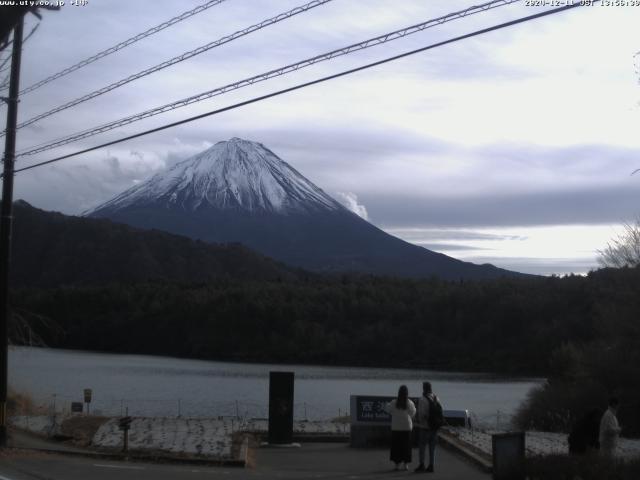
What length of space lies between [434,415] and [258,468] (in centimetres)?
308

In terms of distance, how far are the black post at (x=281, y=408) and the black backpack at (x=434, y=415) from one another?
3888 millimetres

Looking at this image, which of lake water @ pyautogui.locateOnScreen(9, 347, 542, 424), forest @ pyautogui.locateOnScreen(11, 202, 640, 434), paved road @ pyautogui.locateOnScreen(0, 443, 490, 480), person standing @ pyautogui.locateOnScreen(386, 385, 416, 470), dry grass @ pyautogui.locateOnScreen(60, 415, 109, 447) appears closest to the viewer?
paved road @ pyautogui.locateOnScreen(0, 443, 490, 480)

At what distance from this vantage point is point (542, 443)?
18.8m

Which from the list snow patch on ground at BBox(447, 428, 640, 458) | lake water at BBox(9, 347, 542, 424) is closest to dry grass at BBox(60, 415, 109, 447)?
lake water at BBox(9, 347, 542, 424)

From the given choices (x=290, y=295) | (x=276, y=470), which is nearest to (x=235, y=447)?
(x=276, y=470)

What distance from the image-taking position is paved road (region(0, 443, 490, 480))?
1459 cm

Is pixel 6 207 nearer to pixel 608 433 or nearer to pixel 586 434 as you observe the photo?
pixel 586 434

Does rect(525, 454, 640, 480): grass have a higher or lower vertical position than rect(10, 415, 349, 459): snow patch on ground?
higher

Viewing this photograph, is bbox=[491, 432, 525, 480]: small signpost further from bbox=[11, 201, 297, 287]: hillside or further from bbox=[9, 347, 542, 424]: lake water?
bbox=[11, 201, 297, 287]: hillside

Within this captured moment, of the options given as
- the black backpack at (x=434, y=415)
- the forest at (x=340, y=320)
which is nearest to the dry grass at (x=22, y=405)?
the black backpack at (x=434, y=415)

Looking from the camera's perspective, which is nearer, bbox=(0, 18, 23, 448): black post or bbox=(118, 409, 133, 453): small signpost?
bbox=(118, 409, 133, 453): small signpost

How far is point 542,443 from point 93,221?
14896cm

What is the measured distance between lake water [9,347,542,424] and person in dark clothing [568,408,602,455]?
59.5ft

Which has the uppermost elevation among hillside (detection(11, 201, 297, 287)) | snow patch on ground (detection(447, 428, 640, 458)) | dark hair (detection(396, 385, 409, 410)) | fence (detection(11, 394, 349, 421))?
hillside (detection(11, 201, 297, 287))
